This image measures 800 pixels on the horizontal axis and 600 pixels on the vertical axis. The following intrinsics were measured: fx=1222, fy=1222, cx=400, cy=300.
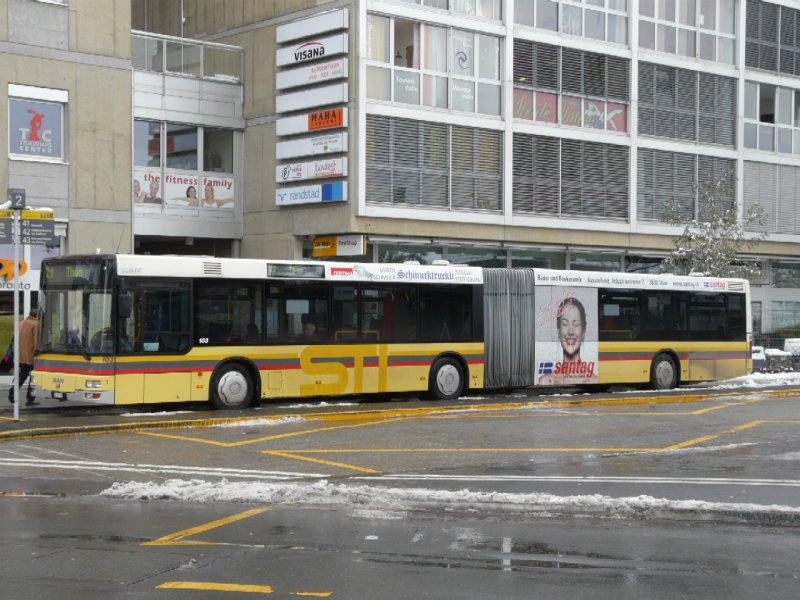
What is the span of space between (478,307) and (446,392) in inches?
79.5

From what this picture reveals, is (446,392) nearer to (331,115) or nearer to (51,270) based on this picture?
(51,270)

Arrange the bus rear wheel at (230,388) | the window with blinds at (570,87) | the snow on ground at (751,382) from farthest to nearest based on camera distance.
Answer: the window with blinds at (570,87) → the snow on ground at (751,382) → the bus rear wheel at (230,388)

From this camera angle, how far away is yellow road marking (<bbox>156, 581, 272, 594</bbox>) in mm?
7629

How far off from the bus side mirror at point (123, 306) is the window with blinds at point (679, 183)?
2396cm

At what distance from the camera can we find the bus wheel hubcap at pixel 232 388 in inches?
856

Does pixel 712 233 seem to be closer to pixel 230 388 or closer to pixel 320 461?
pixel 230 388

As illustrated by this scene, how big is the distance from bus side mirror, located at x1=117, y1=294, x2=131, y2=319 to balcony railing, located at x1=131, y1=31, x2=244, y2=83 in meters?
16.0

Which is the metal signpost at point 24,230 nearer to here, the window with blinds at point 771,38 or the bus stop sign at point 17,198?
the bus stop sign at point 17,198

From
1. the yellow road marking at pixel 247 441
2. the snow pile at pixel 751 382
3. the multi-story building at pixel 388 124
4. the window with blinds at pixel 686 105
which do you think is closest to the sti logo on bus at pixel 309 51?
the multi-story building at pixel 388 124

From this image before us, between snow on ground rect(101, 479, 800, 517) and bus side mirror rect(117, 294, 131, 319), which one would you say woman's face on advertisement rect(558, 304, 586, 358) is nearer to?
bus side mirror rect(117, 294, 131, 319)

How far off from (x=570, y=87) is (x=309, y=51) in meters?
9.04

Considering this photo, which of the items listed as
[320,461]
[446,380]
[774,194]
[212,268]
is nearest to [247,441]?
[320,461]

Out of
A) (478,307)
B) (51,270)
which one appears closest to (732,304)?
(478,307)

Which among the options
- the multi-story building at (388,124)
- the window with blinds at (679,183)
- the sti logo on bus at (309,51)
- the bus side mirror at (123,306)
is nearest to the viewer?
the bus side mirror at (123,306)
